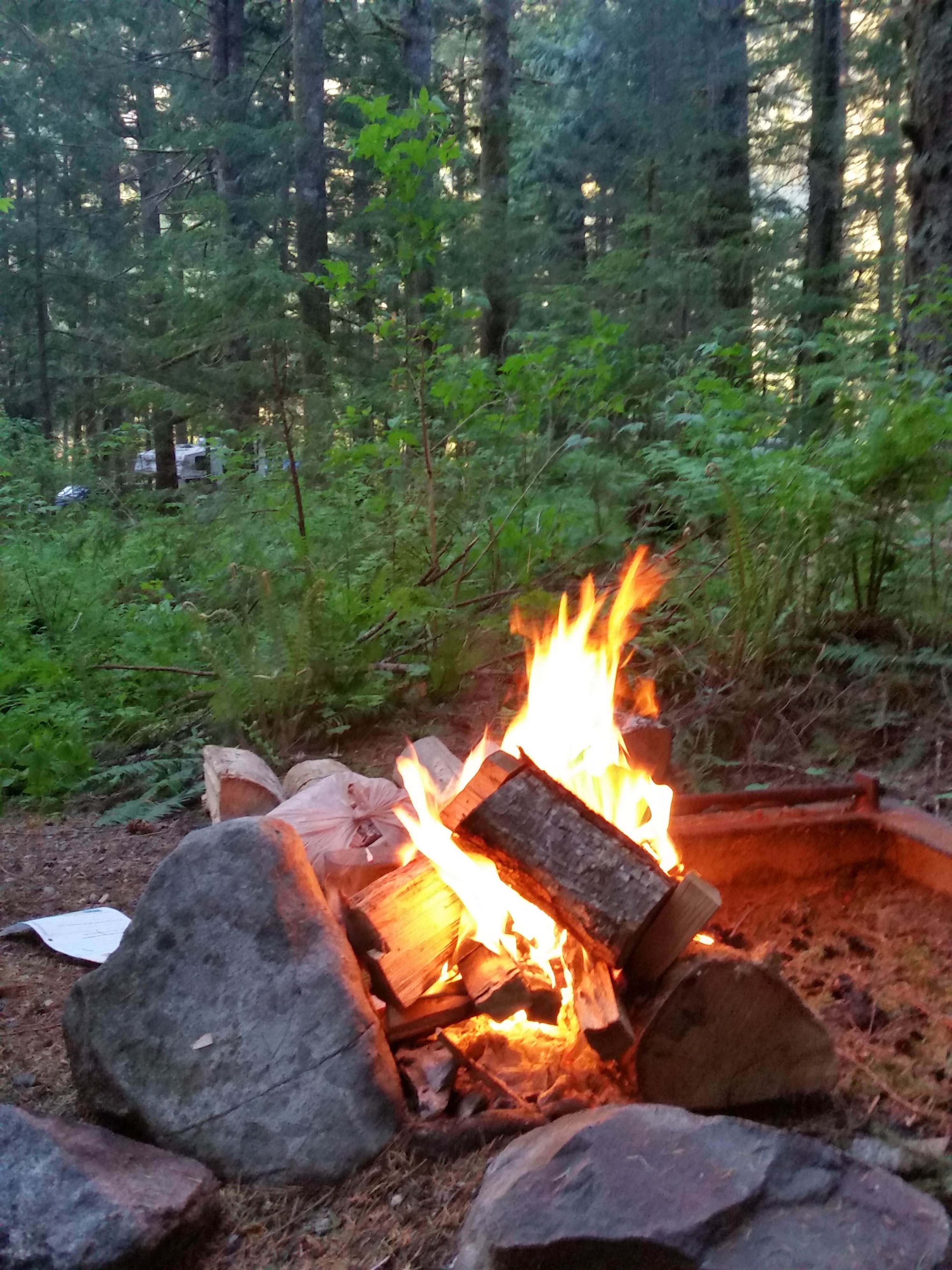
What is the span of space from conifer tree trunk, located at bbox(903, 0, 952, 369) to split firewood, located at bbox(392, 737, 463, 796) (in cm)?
381

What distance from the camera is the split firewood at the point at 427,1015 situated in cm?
228

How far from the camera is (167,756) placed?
15.0 ft

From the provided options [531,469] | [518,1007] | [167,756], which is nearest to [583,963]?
[518,1007]

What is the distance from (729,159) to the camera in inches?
438

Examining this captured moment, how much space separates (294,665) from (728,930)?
2352 millimetres

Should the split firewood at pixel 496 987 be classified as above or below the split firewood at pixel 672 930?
below

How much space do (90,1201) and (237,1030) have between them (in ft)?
1.40

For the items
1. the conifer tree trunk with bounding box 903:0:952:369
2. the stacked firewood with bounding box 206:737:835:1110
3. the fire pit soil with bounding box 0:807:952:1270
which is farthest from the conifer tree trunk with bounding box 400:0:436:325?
the stacked firewood with bounding box 206:737:835:1110

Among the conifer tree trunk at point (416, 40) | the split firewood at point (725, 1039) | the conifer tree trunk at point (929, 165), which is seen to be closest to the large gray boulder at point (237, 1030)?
the split firewood at point (725, 1039)

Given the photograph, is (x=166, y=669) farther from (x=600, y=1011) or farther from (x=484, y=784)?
(x=600, y=1011)

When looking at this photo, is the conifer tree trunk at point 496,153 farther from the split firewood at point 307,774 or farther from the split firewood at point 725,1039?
the split firewood at point 725,1039

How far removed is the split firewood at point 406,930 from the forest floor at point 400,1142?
1.24ft

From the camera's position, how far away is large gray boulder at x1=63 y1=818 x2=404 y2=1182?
6.53 ft

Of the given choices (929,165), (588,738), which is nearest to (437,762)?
(588,738)
